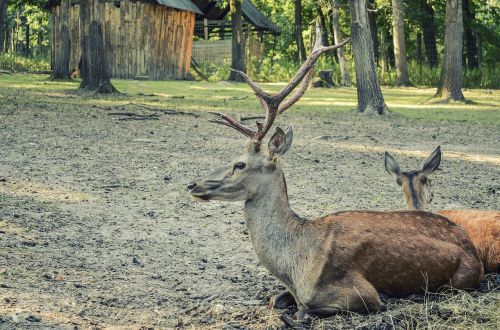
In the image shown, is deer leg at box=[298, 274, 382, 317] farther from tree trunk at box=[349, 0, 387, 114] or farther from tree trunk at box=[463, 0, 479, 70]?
tree trunk at box=[463, 0, 479, 70]

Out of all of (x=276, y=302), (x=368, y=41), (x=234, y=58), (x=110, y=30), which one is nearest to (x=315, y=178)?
(x=276, y=302)

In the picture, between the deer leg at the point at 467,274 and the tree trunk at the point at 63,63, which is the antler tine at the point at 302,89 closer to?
Answer: the deer leg at the point at 467,274

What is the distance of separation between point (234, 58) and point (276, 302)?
104 feet

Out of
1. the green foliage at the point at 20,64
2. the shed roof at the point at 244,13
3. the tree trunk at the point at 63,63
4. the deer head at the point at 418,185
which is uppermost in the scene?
the shed roof at the point at 244,13

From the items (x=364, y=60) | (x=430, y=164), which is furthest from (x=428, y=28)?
(x=430, y=164)

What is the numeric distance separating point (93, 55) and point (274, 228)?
1477cm

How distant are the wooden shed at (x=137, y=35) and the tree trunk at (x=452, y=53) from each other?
13.6 m

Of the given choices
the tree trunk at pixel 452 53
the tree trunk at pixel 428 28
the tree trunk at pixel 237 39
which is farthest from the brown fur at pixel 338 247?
the tree trunk at pixel 428 28

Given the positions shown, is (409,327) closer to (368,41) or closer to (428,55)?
(368,41)

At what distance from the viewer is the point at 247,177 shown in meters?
5.15

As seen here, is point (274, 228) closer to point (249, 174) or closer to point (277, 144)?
point (249, 174)

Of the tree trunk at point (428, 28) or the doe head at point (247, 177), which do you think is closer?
the doe head at point (247, 177)

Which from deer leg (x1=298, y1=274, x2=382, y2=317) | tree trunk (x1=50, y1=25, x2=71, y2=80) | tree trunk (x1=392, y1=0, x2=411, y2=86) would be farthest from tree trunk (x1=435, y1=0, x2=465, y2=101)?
deer leg (x1=298, y1=274, x2=382, y2=317)

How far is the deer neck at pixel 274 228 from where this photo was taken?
4949mm
